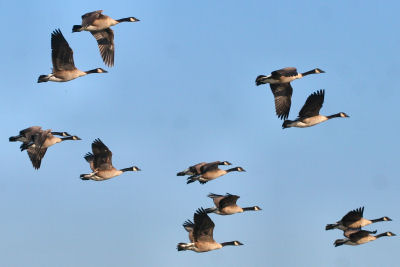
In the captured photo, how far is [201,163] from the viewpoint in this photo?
32250 mm

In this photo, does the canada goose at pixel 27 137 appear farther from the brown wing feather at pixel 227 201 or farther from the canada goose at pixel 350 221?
the canada goose at pixel 350 221

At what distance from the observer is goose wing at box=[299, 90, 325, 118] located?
101ft

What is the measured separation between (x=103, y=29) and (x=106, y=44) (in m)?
0.95

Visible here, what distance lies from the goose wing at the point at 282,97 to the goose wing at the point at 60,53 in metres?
7.69

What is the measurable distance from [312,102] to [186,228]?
6439 millimetres

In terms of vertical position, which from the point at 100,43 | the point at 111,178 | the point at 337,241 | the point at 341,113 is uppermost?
the point at 100,43

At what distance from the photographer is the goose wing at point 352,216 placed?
97.8 feet

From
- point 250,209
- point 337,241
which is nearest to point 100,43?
point 250,209

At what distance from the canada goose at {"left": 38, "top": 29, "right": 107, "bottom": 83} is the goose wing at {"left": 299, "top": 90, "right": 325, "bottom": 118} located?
329 inches

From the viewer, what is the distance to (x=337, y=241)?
30406 mm

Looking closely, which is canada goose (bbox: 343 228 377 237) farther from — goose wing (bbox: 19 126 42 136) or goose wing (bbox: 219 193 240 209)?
goose wing (bbox: 19 126 42 136)

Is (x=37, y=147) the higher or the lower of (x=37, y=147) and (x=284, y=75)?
the lower

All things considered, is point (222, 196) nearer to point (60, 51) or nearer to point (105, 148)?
point (105, 148)

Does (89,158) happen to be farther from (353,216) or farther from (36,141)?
(353,216)
